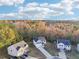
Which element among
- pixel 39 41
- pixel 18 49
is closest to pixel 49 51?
pixel 39 41

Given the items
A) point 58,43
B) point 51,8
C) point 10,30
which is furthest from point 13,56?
point 51,8

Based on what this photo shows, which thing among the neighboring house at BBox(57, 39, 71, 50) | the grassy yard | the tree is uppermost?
the tree

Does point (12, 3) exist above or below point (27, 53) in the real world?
above

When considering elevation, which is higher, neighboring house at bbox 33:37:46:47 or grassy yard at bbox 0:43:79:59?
neighboring house at bbox 33:37:46:47

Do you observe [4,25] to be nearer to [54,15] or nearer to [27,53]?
[27,53]

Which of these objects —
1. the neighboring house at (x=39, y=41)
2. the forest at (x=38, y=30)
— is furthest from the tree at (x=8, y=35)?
the neighboring house at (x=39, y=41)

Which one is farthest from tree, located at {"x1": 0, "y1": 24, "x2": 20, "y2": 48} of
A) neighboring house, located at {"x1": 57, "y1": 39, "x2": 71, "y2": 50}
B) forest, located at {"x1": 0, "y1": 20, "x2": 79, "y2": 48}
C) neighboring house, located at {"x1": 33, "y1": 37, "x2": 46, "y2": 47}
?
neighboring house, located at {"x1": 57, "y1": 39, "x2": 71, "y2": 50}

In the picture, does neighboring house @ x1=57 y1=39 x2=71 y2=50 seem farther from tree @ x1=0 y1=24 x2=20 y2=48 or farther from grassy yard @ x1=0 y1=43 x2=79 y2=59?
tree @ x1=0 y1=24 x2=20 y2=48

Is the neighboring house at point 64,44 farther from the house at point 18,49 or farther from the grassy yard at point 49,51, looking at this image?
the house at point 18,49
